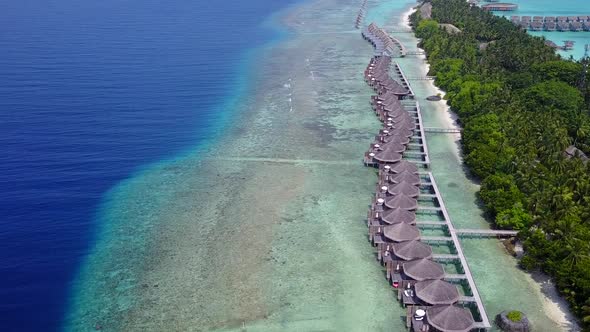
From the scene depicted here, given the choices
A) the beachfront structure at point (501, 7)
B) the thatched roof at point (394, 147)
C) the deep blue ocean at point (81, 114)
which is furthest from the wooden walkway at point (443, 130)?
the beachfront structure at point (501, 7)

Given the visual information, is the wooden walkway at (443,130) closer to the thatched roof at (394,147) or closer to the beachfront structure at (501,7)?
the thatched roof at (394,147)

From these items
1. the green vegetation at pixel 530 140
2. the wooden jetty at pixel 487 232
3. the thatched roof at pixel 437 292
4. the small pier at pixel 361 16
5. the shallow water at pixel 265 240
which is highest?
the green vegetation at pixel 530 140

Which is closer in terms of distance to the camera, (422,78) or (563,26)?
(422,78)

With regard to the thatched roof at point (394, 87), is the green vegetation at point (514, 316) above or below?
below

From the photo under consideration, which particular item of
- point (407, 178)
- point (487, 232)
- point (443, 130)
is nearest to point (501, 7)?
point (443, 130)

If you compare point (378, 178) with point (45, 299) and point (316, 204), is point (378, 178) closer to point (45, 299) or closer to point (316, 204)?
point (316, 204)

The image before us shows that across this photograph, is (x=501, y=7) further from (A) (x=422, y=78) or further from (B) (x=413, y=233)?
(B) (x=413, y=233)

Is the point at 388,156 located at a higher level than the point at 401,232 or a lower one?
higher
